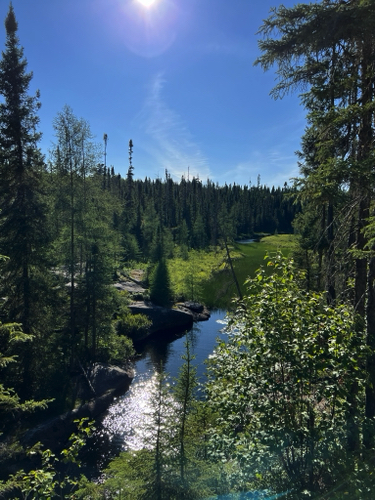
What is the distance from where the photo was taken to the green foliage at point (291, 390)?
522 centimetres

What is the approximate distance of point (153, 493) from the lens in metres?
7.77

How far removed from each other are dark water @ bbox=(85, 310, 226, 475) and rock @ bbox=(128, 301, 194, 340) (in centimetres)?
150

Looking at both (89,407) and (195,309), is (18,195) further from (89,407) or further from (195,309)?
(195,309)

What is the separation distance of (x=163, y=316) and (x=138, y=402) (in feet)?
43.1

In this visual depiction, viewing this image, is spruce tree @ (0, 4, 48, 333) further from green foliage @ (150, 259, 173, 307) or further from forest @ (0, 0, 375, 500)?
green foliage @ (150, 259, 173, 307)

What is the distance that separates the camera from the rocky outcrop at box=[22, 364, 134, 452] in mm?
13781

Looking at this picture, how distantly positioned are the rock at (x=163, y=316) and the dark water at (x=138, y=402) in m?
1.50

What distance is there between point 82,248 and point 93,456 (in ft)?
35.6

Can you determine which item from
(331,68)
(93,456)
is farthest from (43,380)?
(331,68)

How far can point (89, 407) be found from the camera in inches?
651

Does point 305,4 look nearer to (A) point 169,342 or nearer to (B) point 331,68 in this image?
(B) point 331,68

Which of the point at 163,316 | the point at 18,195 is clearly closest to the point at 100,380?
the point at 18,195

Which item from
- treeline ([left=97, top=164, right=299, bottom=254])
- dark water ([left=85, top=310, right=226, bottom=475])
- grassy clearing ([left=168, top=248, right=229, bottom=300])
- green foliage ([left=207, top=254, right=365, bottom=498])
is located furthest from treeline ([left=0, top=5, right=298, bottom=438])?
treeline ([left=97, top=164, right=299, bottom=254])

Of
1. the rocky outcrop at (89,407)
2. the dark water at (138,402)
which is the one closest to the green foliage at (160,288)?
the dark water at (138,402)
